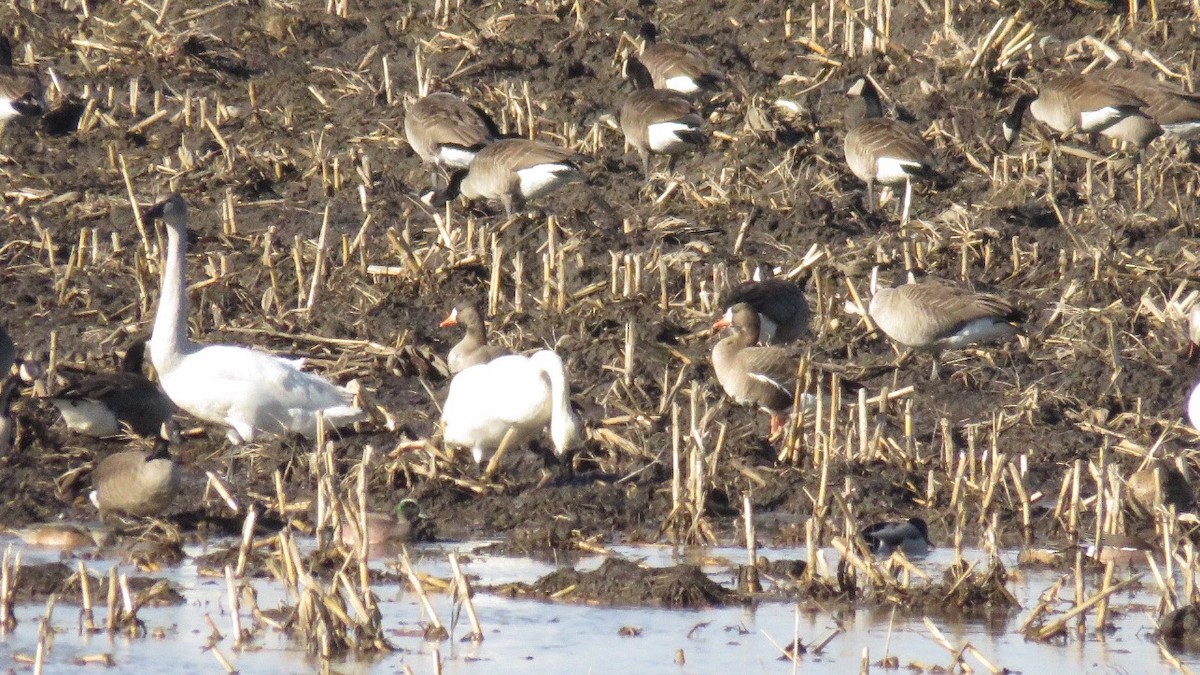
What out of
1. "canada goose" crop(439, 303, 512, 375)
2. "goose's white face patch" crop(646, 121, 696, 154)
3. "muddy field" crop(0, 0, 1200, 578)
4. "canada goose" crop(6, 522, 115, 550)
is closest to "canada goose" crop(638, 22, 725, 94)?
"muddy field" crop(0, 0, 1200, 578)

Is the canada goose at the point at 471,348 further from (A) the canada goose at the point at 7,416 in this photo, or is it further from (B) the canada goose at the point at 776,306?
(A) the canada goose at the point at 7,416

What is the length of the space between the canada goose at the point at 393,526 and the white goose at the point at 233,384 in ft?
5.18

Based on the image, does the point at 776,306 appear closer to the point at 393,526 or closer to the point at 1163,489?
the point at 1163,489

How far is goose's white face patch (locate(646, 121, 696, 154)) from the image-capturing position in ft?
52.2

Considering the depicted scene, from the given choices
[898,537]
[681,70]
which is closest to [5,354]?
[898,537]

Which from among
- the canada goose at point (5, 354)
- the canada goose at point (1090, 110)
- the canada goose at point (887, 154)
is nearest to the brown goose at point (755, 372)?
the canada goose at point (887, 154)

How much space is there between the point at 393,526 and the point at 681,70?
8.95 m

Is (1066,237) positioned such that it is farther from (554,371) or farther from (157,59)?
(157,59)

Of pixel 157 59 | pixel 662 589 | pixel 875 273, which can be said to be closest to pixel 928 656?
pixel 662 589

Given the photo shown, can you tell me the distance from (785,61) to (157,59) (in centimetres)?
609

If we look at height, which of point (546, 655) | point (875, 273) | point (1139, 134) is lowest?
point (546, 655)

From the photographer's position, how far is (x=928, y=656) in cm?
726

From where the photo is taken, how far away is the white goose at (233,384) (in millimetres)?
10820

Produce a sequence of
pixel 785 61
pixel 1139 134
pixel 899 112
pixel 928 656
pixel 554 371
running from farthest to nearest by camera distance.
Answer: pixel 785 61 < pixel 899 112 < pixel 1139 134 < pixel 554 371 < pixel 928 656
